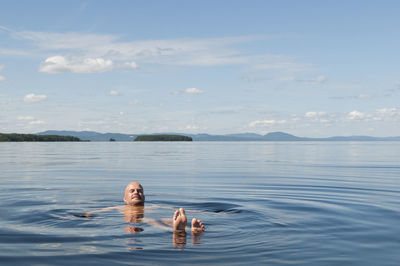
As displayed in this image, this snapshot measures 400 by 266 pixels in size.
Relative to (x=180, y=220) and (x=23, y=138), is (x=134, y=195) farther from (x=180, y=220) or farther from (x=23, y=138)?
(x=23, y=138)

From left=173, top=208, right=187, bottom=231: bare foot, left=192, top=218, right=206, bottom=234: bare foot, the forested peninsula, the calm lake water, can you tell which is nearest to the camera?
the calm lake water

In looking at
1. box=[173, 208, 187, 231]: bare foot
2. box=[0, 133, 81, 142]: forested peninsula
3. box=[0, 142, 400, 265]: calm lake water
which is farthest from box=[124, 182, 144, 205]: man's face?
box=[0, 133, 81, 142]: forested peninsula

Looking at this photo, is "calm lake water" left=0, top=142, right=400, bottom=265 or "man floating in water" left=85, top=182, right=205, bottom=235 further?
"man floating in water" left=85, top=182, right=205, bottom=235

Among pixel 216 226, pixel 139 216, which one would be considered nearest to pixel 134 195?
pixel 139 216

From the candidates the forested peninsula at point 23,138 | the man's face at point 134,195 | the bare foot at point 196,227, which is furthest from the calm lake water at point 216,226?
the forested peninsula at point 23,138

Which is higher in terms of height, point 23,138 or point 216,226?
point 23,138

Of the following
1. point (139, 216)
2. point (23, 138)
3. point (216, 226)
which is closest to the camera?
point (216, 226)

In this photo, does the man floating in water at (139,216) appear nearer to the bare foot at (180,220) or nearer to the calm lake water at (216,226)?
the bare foot at (180,220)

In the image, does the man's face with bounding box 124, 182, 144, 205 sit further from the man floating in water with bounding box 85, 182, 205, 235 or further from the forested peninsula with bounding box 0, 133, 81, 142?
the forested peninsula with bounding box 0, 133, 81, 142

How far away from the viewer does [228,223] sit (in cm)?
1228

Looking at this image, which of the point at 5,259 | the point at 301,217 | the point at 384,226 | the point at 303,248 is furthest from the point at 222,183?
the point at 5,259

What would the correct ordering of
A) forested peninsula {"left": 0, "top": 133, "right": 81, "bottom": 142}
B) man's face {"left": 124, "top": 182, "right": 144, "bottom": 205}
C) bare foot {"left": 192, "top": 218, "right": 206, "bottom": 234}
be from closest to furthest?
bare foot {"left": 192, "top": 218, "right": 206, "bottom": 234}
man's face {"left": 124, "top": 182, "right": 144, "bottom": 205}
forested peninsula {"left": 0, "top": 133, "right": 81, "bottom": 142}

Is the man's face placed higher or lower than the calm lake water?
higher

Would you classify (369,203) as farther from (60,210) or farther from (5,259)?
(5,259)
